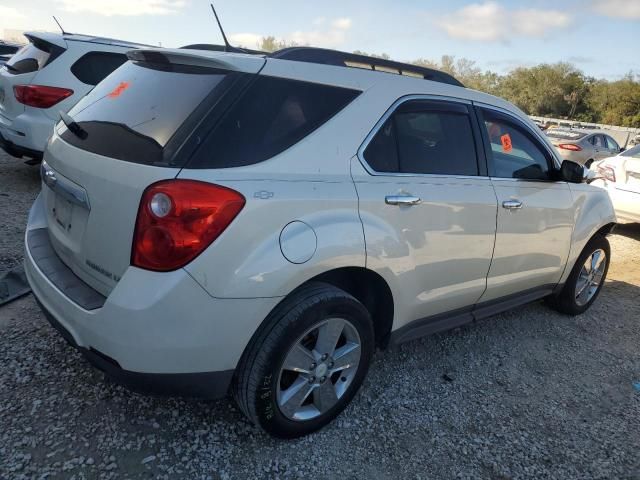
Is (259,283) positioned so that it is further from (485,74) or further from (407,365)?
(485,74)

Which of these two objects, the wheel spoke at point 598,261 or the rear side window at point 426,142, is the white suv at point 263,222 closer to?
the rear side window at point 426,142

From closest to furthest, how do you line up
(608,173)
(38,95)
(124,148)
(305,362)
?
(124,148)
(305,362)
(38,95)
(608,173)

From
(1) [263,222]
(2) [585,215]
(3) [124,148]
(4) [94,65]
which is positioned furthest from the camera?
(4) [94,65]

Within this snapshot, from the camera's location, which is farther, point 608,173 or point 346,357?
point 608,173

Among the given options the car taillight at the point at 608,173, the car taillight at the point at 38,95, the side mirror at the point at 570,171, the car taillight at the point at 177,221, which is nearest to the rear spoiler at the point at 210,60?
the car taillight at the point at 177,221

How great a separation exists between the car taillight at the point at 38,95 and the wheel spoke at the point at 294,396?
469 cm

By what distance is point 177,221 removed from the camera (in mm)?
1901

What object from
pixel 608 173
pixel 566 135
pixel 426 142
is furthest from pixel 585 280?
pixel 566 135

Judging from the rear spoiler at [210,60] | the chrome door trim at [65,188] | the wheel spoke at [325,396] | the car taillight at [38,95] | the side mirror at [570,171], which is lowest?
the wheel spoke at [325,396]

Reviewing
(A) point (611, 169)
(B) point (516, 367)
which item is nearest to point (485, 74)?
(A) point (611, 169)

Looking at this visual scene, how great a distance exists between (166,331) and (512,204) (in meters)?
2.27

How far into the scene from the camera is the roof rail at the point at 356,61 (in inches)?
100.0

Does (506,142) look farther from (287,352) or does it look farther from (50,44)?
(50,44)

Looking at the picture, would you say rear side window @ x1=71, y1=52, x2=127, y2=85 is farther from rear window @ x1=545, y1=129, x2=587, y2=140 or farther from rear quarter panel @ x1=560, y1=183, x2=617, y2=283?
rear window @ x1=545, y1=129, x2=587, y2=140
